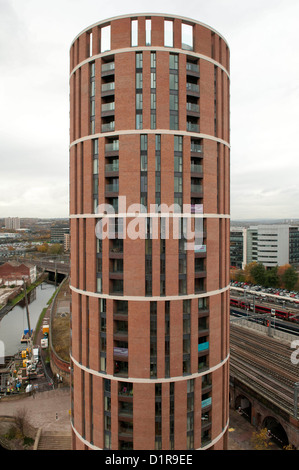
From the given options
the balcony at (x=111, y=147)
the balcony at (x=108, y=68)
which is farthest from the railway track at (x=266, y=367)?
the balcony at (x=108, y=68)

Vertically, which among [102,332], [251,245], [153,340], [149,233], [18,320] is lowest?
[18,320]

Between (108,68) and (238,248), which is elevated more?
(108,68)

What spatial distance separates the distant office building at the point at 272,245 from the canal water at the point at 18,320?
53.5 meters

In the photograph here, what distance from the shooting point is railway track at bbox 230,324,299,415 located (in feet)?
80.3

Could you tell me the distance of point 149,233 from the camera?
13648mm

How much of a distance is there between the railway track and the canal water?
28.2m

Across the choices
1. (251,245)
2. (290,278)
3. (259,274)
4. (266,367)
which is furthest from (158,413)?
(251,245)

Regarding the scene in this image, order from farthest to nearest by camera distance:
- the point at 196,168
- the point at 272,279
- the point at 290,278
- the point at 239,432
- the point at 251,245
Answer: the point at 251,245 < the point at 272,279 < the point at 290,278 < the point at 239,432 < the point at 196,168

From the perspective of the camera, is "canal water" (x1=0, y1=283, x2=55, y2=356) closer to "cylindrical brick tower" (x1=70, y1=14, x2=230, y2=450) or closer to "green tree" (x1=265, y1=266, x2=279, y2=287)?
"cylindrical brick tower" (x1=70, y1=14, x2=230, y2=450)

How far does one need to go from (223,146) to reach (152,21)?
6636mm

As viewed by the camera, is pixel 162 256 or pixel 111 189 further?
pixel 111 189

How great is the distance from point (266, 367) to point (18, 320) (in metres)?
45.0

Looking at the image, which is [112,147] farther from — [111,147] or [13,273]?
[13,273]

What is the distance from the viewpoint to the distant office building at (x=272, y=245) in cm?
7594
